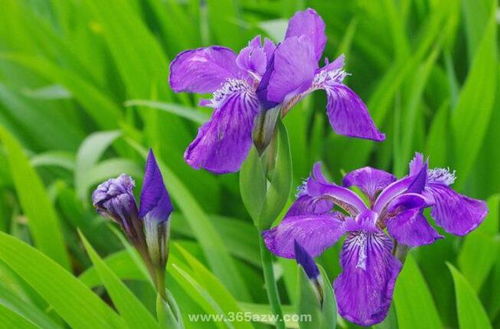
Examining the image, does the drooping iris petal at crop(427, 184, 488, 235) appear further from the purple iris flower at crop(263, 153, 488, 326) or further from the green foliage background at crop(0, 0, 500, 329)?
the green foliage background at crop(0, 0, 500, 329)

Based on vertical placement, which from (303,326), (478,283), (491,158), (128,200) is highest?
(128,200)

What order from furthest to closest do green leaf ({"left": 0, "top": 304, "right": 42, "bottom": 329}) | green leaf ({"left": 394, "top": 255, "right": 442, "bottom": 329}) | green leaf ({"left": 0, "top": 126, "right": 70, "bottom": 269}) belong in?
1. green leaf ({"left": 0, "top": 126, "right": 70, "bottom": 269})
2. green leaf ({"left": 394, "top": 255, "right": 442, "bottom": 329})
3. green leaf ({"left": 0, "top": 304, "right": 42, "bottom": 329})

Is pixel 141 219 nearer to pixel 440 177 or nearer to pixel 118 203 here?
pixel 118 203

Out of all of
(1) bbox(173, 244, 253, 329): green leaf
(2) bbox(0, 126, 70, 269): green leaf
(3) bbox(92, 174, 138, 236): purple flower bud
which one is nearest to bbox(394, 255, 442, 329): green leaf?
(1) bbox(173, 244, 253, 329): green leaf

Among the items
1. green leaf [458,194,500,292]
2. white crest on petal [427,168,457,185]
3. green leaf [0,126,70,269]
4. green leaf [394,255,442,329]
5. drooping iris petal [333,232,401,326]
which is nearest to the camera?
drooping iris petal [333,232,401,326]

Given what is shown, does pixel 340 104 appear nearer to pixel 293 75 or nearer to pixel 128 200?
pixel 293 75

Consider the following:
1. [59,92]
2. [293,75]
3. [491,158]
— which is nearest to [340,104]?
[293,75]
